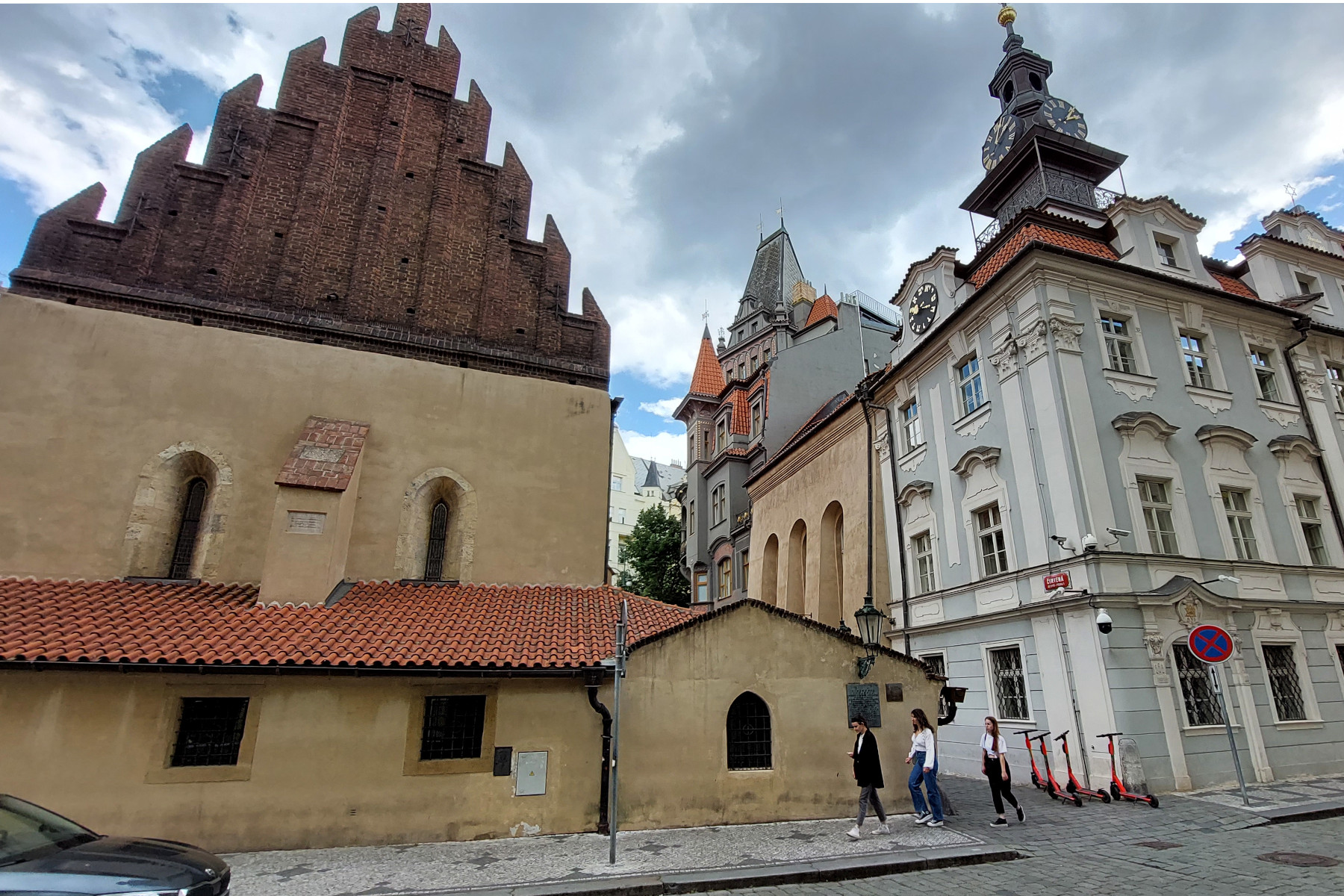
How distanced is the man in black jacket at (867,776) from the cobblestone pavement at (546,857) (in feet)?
0.60

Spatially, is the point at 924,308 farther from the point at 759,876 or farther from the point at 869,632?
the point at 759,876

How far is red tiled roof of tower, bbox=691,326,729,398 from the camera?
1473 inches

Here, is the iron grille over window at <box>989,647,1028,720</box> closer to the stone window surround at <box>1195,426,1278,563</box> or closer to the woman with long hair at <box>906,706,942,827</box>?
the woman with long hair at <box>906,706,942,827</box>

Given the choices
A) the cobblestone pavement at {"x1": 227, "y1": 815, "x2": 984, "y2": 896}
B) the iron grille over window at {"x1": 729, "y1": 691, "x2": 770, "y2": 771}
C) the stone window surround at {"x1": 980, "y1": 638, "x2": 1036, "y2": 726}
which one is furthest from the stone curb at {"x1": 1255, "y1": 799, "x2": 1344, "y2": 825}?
the iron grille over window at {"x1": 729, "y1": 691, "x2": 770, "y2": 771}

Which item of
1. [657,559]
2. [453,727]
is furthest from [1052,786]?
[657,559]

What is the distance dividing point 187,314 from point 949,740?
18775mm

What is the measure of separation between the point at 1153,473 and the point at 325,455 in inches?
651

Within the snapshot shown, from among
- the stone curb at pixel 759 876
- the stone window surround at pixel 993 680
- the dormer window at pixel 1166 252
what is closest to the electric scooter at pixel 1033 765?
the stone window surround at pixel 993 680

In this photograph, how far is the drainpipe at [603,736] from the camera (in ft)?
31.1

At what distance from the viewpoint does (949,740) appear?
15.2 metres

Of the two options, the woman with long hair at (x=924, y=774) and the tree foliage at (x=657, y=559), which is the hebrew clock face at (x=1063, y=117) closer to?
the woman with long hair at (x=924, y=774)

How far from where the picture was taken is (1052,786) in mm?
11211

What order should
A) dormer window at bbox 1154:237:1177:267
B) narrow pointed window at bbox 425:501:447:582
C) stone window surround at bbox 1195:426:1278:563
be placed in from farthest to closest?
1. dormer window at bbox 1154:237:1177:267
2. stone window surround at bbox 1195:426:1278:563
3. narrow pointed window at bbox 425:501:447:582

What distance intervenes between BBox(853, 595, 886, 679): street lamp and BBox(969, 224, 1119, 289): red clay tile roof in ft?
28.8
